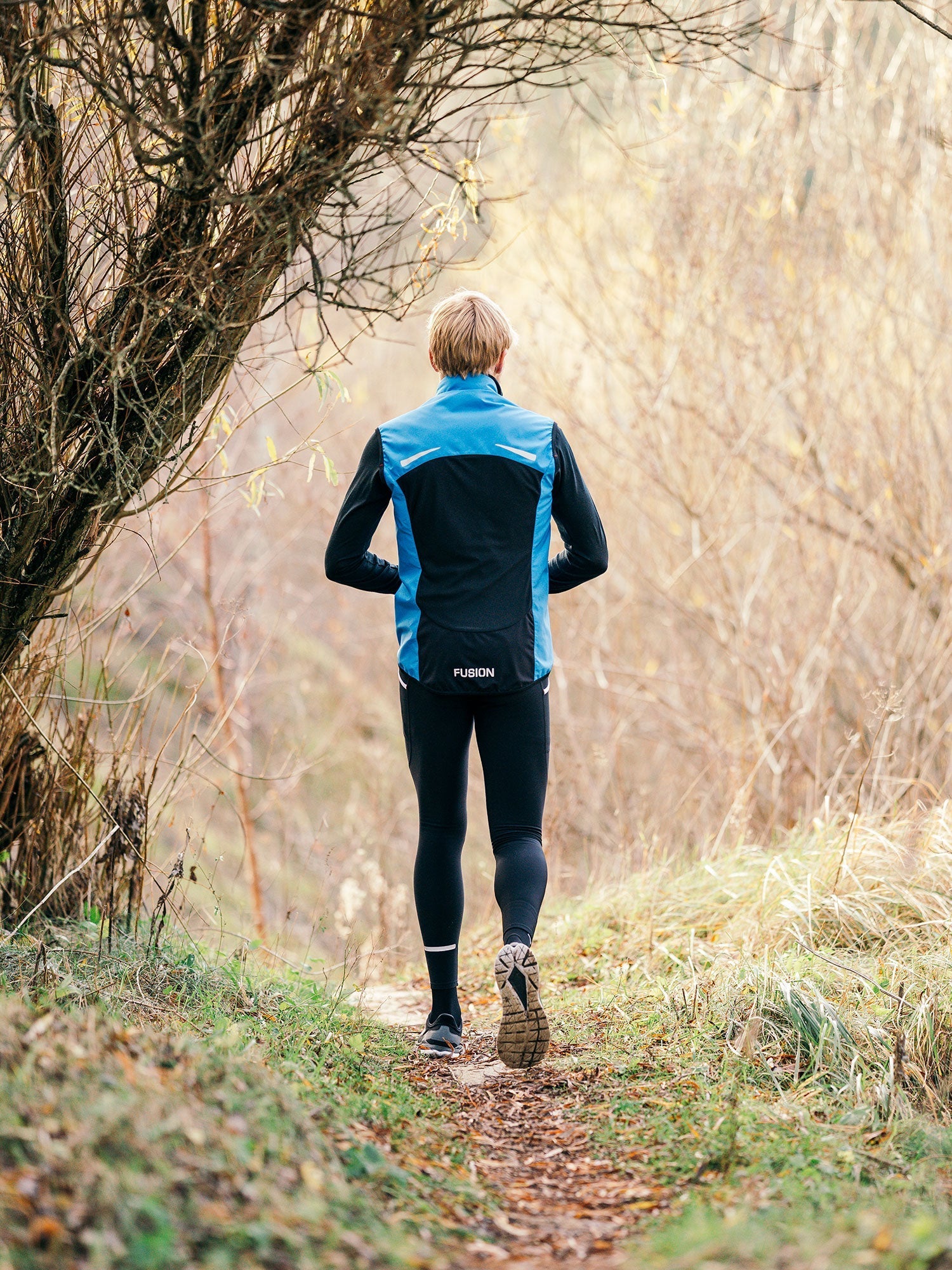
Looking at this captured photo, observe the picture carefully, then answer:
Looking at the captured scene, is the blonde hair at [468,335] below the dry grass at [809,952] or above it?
above

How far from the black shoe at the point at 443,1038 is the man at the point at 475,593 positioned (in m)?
0.02

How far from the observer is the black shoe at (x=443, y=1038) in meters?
3.14

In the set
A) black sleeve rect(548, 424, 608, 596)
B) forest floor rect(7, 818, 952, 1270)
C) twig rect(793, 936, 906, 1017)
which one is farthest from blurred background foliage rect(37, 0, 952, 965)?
black sleeve rect(548, 424, 608, 596)

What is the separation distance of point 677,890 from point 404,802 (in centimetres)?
430

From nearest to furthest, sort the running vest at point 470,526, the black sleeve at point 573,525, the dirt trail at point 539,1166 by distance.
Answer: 1. the dirt trail at point 539,1166
2. the running vest at point 470,526
3. the black sleeve at point 573,525

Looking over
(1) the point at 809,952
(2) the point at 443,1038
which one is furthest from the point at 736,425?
(2) the point at 443,1038

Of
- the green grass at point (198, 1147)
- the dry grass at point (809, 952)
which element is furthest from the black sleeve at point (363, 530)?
the dry grass at point (809, 952)

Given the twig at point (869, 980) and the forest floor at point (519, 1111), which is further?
the twig at point (869, 980)

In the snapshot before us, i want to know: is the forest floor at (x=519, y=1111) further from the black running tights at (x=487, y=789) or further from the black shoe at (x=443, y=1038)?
the black running tights at (x=487, y=789)

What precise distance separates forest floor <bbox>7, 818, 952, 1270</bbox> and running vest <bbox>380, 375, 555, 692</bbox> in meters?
1.08

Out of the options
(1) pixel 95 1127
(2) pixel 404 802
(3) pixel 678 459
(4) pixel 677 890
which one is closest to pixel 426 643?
(1) pixel 95 1127

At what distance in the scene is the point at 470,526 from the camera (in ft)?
9.51

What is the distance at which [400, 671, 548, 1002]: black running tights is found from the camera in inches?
117

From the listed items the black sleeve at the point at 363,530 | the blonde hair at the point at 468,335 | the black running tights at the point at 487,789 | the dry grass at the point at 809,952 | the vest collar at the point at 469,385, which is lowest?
the dry grass at the point at 809,952
